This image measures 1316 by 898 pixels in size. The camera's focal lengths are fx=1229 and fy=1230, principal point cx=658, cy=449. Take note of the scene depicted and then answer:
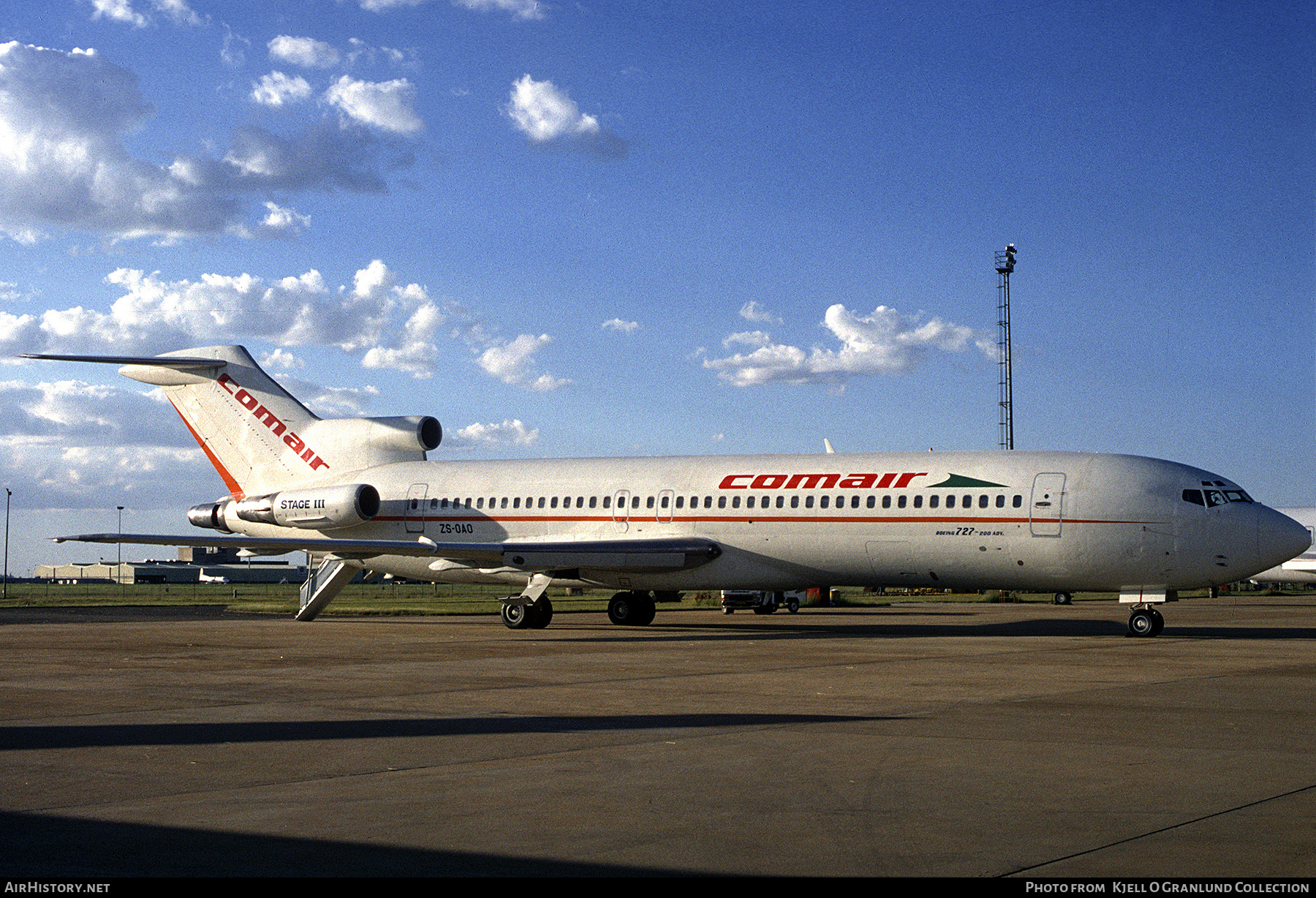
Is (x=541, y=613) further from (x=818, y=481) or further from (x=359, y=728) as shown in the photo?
(x=359, y=728)

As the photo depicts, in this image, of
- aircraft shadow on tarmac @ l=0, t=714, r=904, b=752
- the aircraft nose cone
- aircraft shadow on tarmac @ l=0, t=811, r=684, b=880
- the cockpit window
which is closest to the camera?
aircraft shadow on tarmac @ l=0, t=811, r=684, b=880

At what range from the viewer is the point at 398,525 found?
32.4m

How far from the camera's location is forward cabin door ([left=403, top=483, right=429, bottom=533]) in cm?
3219

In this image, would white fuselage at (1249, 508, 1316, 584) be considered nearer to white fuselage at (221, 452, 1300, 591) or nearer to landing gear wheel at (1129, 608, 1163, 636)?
landing gear wheel at (1129, 608, 1163, 636)

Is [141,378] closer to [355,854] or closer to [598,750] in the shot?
[598,750]

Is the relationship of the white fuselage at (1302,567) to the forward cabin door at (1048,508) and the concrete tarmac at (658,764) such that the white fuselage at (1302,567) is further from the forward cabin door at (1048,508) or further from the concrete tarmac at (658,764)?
the concrete tarmac at (658,764)

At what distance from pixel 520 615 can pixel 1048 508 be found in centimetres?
1208

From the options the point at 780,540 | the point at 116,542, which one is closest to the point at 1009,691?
the point at 780,540

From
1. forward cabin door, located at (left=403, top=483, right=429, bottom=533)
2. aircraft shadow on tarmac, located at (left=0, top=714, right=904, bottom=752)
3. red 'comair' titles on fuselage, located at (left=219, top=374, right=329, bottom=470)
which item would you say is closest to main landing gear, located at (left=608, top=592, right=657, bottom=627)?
forward cabin door, located at (left=403, top=483, right=429, bottom=533)

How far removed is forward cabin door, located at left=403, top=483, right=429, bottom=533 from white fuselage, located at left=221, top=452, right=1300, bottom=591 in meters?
0.04

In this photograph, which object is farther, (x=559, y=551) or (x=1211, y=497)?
(x=559, y=551)

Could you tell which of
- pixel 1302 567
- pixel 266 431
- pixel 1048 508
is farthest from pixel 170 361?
pixel 1302 567

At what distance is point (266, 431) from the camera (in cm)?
3434

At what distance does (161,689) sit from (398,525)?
1785 cm
